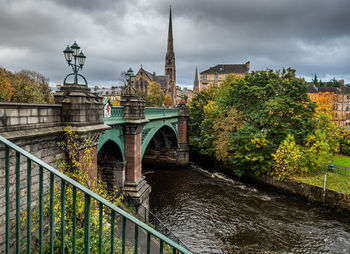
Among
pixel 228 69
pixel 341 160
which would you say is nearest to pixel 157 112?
pixel 341 160

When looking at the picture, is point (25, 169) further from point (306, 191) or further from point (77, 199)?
point (306, 191)

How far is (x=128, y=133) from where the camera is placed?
16.2 m

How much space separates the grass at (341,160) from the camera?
27.9 m

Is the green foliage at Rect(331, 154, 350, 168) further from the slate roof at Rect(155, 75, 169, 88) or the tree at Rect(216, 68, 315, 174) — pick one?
the slate roof at Rect(155, 75, 169, 88)

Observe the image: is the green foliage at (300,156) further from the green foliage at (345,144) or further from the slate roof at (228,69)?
the slate roof at (228,69)

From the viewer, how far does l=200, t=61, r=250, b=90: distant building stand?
3159 inches

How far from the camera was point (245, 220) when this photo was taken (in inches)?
693

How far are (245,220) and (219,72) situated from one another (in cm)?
6864

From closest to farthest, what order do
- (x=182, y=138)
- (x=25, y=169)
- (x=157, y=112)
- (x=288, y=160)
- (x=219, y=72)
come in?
(x=25, y=169) < (x=288, y=160) < (x=157, y=112) < (x=182, y=138) < (x=219, y=72)

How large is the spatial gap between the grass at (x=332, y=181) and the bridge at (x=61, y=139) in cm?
1421

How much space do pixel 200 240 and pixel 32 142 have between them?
39.6ft

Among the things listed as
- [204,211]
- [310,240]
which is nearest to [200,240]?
[204,211]

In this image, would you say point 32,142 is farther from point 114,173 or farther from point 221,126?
point 221,126

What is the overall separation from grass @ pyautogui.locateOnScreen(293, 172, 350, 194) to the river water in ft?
6.19
